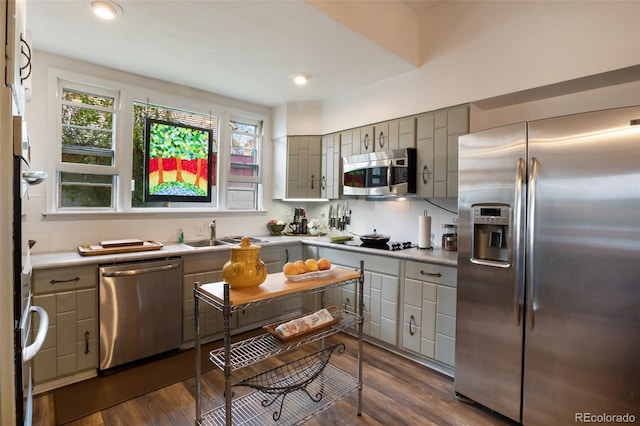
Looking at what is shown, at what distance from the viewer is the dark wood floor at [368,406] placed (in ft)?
6.40

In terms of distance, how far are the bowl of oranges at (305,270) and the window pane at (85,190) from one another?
2.23 meters

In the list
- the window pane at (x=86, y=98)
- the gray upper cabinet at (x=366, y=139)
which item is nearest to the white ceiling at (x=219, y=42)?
the window pane at (x=86, y=98)

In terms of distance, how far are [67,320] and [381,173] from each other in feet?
9.19

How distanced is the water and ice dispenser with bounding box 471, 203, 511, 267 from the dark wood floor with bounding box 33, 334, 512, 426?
3.21 ft

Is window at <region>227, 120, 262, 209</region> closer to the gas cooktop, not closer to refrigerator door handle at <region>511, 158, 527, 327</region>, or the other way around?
the gas cooktop

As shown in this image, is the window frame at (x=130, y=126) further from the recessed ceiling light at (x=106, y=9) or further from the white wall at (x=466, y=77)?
the recessed ceiling light at (x=106, y=9)

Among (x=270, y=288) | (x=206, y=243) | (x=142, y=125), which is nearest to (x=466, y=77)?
(x=270, y=288)

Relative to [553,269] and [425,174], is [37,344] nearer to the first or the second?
[553,269]

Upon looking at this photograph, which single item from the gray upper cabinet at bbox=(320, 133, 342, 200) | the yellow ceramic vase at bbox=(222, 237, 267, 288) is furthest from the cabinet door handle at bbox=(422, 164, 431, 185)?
the yellow ceramic vase at bbox=(222, 237, 267, 288)

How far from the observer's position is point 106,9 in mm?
2047

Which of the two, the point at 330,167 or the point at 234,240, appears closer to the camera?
the point at 234,240

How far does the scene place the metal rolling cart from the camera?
1.49 meters

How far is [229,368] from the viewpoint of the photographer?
1.45 metres

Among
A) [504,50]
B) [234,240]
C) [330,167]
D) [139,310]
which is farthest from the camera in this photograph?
[330,167]
